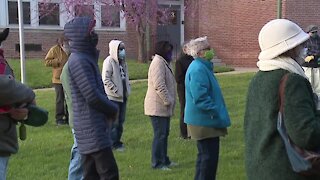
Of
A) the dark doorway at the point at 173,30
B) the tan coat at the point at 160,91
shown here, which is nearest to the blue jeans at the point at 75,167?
the tan coat at the point at 160,91

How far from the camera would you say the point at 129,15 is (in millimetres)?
21109

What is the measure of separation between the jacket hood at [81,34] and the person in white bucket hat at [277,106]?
6.31ft

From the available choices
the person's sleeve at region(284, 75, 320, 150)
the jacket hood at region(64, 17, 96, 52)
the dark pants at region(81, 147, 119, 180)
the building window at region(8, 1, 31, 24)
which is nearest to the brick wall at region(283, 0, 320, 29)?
the building window at region(8, 1, 31, 24)

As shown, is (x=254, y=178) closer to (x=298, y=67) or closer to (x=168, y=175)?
(x=298, y=67)

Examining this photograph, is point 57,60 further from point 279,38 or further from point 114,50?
point 279,38

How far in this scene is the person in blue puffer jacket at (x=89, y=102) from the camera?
4859 millimetres

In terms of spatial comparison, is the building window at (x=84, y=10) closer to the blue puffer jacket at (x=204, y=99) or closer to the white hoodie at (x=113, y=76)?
the white hoodie at (x=113, y=76)

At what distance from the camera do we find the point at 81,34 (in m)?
4.97

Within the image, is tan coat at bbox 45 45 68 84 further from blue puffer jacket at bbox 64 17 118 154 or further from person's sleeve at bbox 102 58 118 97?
blue puffer jacket at bbox 64 17 118 154

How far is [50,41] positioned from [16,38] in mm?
1425

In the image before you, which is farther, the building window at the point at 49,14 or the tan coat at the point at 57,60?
the building window at the point at 49,14

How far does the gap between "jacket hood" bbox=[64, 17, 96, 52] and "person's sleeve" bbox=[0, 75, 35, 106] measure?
1.31 m

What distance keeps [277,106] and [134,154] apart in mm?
4793

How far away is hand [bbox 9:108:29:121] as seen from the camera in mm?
3743
